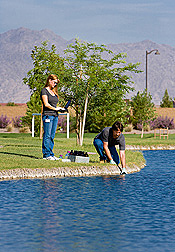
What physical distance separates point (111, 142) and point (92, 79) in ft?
30.0

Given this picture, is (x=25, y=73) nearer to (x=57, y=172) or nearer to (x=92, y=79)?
(x=92, y=79)

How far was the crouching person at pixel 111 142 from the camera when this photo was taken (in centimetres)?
1258

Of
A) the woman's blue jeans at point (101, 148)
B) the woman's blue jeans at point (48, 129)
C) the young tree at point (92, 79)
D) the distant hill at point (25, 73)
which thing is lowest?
the woman's blue jeans at point (101, 148)

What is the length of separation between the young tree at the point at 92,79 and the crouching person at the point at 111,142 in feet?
26.7

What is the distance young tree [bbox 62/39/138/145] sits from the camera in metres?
22.2

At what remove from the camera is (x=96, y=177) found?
12641mm

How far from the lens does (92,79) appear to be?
22062 millimetres

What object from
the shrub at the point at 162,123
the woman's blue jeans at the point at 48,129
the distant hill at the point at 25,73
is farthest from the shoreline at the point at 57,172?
the distant hill at the point at 25,73

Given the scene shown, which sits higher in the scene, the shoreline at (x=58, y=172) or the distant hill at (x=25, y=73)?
the distant hill at (x=25, y=73)

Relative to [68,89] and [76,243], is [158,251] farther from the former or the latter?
[68,89]

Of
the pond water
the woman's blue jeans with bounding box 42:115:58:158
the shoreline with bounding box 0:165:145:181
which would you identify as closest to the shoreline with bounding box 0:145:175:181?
the shoreline with bounding box 0:165:145:181

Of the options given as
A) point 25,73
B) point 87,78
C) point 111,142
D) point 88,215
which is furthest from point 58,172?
point 25,73

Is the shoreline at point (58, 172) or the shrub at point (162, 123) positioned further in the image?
the shrub at point (162, 123)

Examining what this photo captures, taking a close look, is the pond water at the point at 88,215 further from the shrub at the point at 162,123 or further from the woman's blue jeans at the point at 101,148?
the shrub at the point at 162,123
